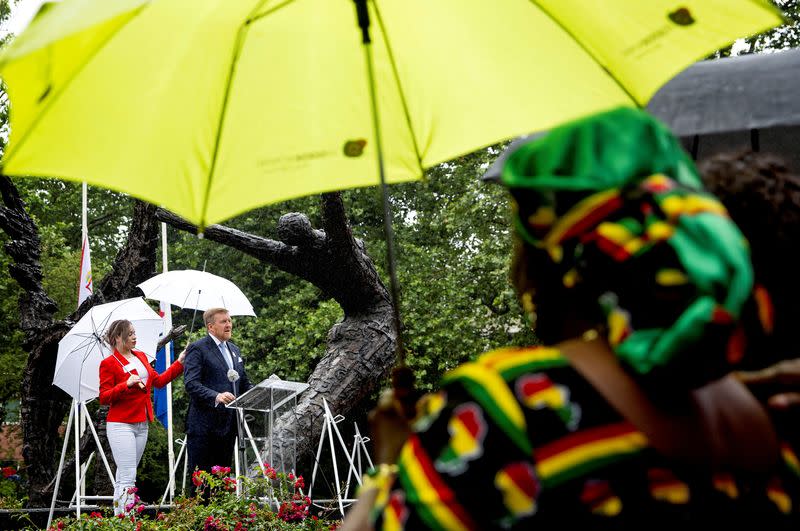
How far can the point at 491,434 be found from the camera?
1.09 metres

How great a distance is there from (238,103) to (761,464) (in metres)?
1.91

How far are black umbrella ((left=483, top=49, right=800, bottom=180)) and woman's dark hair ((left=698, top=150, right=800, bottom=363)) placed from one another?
97.6 inches

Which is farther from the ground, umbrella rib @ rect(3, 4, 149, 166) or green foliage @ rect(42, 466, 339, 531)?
umbrella rib @ rect(3, 4, 149, 166)

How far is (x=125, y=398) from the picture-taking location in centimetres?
863

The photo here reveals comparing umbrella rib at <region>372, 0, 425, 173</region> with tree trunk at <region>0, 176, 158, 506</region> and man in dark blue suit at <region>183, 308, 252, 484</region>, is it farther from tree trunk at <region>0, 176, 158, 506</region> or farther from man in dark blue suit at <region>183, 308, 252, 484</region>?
tree trunk at <region>0, 176, 158, 506</region>

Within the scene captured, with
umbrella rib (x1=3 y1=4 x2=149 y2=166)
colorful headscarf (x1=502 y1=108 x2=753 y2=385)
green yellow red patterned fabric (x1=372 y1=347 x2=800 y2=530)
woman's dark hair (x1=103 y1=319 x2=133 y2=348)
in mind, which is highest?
umbrella rib (x1=3 y1=4 x2=149 y2=166)

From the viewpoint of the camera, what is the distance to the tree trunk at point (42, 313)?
12.5 meters

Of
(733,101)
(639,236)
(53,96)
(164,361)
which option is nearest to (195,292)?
(164,361)

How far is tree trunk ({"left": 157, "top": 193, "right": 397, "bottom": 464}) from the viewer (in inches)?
397

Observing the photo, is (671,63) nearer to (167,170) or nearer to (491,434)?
(167,170)

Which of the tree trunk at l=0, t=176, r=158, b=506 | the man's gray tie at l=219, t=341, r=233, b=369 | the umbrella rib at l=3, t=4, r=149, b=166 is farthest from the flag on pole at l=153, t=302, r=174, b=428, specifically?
the umbrella rib at l=3, t=4, r=149, b=166

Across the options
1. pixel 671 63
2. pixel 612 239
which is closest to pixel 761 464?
pixel 612 239

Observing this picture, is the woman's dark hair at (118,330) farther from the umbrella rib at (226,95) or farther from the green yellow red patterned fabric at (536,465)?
the green yellow red patterned fabric at (536,465)

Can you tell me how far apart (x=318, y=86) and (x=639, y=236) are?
1786 mm
